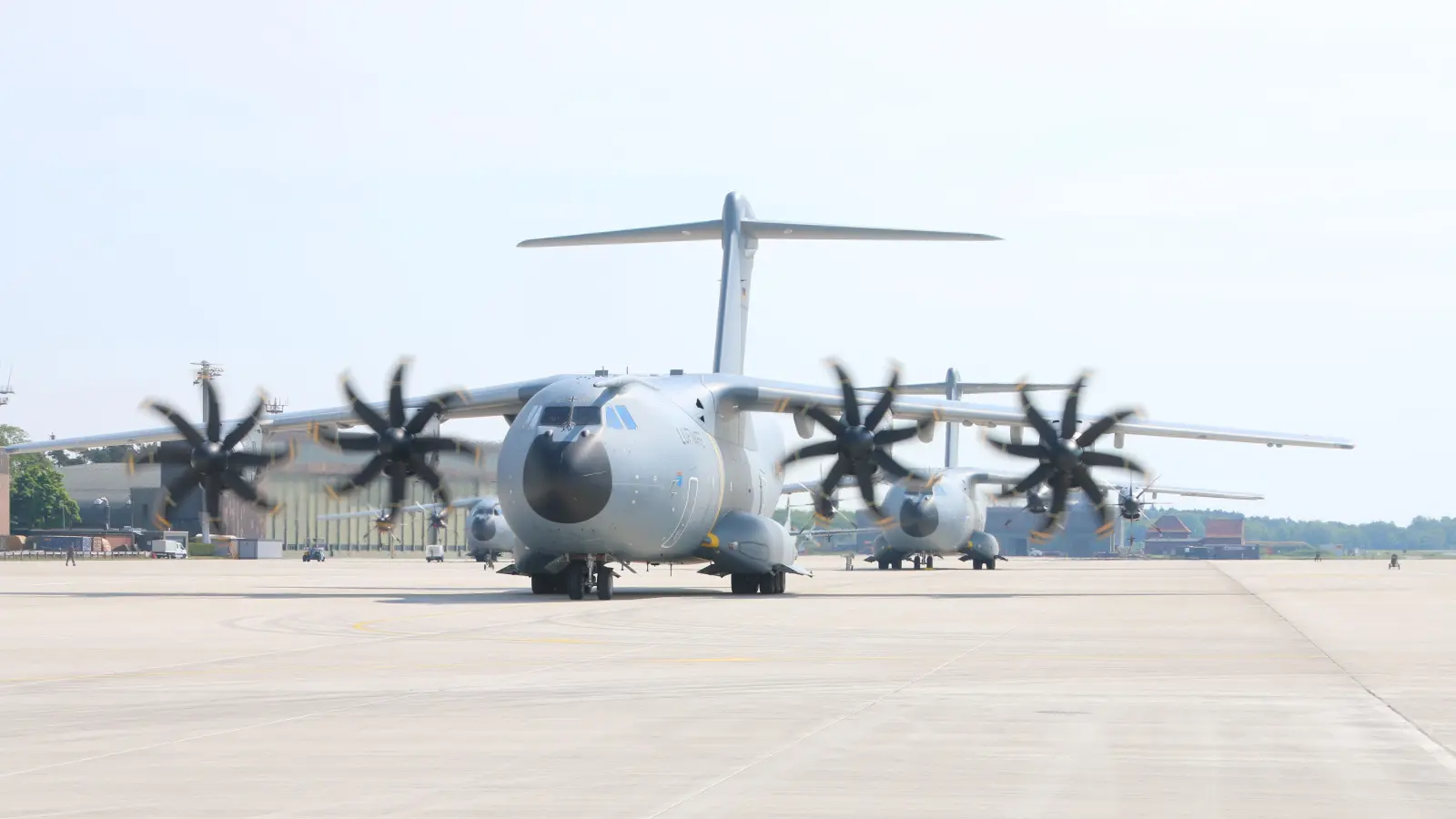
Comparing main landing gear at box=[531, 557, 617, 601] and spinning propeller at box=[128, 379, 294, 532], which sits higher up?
spinning propeller at box=[128, 379, 294, 532]

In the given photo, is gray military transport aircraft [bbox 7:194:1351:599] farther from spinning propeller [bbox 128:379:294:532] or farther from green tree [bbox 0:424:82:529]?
green tree [bbox 0:424:82:529]

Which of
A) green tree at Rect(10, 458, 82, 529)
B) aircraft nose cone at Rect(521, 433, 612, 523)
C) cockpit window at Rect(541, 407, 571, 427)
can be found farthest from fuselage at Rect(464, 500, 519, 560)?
green tree at Rect(10, 458, 82, 529)

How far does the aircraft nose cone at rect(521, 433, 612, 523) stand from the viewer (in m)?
32.6

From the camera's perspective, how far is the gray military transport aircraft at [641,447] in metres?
33.4

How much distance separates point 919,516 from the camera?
69312mm

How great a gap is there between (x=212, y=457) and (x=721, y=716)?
94.0ft

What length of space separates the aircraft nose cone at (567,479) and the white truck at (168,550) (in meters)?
70.7

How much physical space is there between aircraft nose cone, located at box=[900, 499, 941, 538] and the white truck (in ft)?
158

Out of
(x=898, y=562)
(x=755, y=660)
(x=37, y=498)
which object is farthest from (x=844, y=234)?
(x=37, y=498)

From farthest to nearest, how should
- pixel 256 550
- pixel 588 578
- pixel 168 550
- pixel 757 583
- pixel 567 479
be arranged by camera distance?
1. pixel 256 550
2. pixel 168 550
3. pixel 757 583
4. pixel 588 578
5. pixel 567 479

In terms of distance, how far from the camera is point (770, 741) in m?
11.4

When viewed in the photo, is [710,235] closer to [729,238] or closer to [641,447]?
[729,238]

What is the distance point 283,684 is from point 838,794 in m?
7.89

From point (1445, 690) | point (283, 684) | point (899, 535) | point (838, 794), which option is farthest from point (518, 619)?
point (899, 535)
